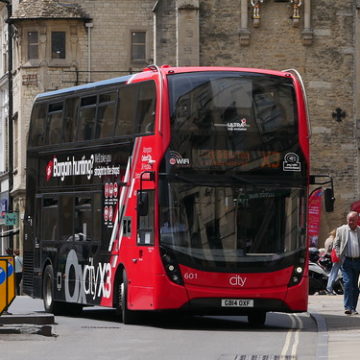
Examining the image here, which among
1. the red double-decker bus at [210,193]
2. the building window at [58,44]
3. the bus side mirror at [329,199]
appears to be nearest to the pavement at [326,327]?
the red double-decker bus at [210,193]

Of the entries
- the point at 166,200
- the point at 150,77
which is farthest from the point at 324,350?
the point at 150,77

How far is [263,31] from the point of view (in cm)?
5306

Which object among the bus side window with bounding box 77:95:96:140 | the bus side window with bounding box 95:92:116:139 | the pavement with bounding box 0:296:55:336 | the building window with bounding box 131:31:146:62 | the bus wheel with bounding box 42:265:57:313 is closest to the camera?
the pavement with bounding box 0:296:55:336

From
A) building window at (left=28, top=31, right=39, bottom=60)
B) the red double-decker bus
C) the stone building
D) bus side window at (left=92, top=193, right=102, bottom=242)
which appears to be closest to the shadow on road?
the red double-decker bus

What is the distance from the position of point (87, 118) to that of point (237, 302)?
502 centimetres

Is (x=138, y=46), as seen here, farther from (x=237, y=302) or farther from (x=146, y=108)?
(x=237, y=302)

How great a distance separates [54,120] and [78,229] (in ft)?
7.90

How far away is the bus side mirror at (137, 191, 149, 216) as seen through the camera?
22406 millimetres

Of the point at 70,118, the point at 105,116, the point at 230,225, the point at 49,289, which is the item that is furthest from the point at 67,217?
the point at 230,225

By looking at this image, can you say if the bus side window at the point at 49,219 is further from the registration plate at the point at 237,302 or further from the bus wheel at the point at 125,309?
the registration plate at the point at 237,302

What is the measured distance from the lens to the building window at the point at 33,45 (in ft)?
201

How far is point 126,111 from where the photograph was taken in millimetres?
23828

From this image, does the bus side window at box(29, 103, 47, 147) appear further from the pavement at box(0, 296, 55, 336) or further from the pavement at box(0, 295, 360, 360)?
the pavement at box(0, 296, 55, 336)

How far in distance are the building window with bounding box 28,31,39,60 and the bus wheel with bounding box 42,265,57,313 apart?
34555 mm
